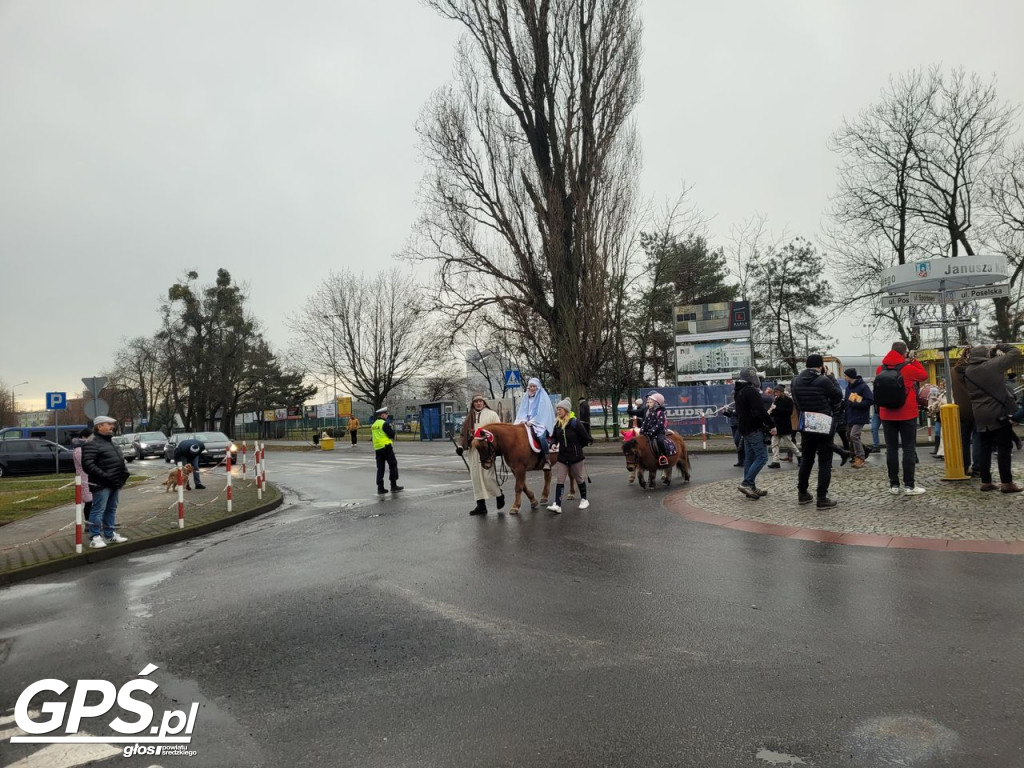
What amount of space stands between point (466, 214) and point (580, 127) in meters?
5.31

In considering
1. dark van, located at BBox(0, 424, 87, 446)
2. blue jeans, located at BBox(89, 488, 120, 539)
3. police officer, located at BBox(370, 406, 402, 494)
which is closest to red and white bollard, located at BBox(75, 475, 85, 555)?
blue jeans, located at BBox(89, 488, 120, 539)

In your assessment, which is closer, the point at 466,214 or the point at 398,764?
the point at 398,764

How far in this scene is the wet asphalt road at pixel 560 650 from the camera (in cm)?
305

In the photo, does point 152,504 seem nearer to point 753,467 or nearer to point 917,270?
point 753,467

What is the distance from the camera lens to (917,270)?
11172 mm

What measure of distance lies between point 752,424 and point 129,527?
31.2 feet

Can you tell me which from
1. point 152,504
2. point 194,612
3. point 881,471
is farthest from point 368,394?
point 194,612

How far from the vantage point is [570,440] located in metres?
10.6

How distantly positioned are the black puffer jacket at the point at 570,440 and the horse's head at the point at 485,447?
43.2 inches

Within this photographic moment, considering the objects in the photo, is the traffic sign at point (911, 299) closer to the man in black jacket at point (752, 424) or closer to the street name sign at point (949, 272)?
the street name sign at point (949, 272)

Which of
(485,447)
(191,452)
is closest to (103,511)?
(485,447)

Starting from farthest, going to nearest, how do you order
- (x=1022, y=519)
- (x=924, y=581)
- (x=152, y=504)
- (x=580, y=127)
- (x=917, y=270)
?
(x=580, y=127) → (x=152, y=504) → (x=917, y=270) → (x=1022, y=519) → (x=924, y=581)
